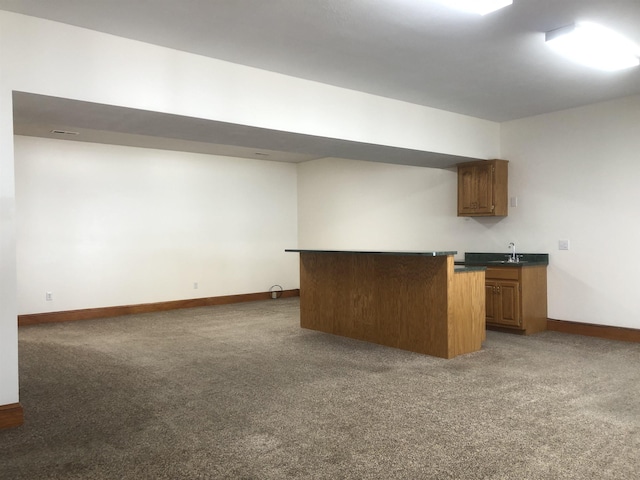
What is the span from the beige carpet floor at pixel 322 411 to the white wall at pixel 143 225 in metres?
2.01

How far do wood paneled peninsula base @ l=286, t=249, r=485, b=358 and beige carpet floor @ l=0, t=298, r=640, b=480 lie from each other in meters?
0.20

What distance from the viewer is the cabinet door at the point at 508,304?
19.1 ft

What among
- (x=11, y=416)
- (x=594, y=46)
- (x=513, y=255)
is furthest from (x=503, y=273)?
(x=11, y=416)

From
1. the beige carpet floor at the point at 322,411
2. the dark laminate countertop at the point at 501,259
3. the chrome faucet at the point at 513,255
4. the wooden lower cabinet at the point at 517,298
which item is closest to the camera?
the beige carpet floor at the point at 322,411

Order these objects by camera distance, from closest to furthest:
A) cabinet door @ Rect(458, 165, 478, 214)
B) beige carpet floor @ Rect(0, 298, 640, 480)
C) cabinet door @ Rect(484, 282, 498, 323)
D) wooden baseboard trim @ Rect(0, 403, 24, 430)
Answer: beige carpet floor @ Rect(0, 298, 640, 480) → wooden baseboard trim @ Rect(0, 403, 24, 430) → cabinet door @ Rect(484, 282, 498, 323) → cabinet door @ Rect(458, 165, 478, 214)

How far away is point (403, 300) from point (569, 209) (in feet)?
8.32

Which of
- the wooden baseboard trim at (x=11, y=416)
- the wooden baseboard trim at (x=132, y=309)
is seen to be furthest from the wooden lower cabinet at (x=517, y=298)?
A: the wooden baseboard trim at (x=11, y=416)

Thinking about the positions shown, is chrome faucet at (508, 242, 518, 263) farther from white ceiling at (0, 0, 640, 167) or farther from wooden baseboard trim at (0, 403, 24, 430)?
wooden baseboard trim at (0, 403, 24, 430)

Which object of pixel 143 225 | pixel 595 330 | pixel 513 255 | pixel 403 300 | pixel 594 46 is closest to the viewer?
pixel 594 46

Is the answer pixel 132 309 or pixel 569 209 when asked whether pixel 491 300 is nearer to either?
pixel 569 209

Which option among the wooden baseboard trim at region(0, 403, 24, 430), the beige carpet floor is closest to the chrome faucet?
the beige carpet floor

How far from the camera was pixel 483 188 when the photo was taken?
21.5ft

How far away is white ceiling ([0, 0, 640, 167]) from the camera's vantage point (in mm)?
3252

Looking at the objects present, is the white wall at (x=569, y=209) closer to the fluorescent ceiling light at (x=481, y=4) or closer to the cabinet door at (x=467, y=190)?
the cabinet door at (x=467, y=190)
